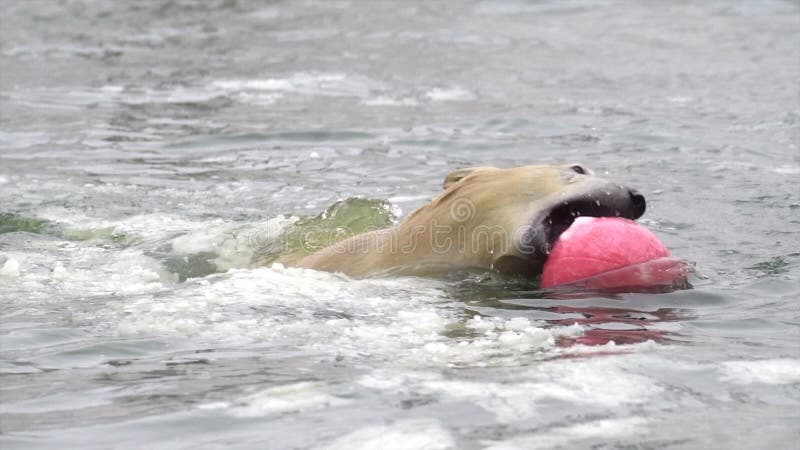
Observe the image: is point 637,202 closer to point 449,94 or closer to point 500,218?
point 500,218

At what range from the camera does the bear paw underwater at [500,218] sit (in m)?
4.63

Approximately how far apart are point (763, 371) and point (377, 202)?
2699 mm

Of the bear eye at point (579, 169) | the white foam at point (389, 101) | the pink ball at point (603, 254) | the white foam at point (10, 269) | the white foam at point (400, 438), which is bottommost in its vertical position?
the white foam at point (10, 269)

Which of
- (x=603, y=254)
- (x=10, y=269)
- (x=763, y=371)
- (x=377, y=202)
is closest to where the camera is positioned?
(x=763, y=371)

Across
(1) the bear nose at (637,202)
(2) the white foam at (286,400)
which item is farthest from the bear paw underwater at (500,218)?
(2) the white foam at (286,400)

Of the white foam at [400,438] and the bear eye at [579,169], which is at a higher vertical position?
the bear eye at [579,169]

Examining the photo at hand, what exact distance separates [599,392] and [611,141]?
5.37 m

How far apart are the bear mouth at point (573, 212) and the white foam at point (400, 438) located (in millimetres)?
1548

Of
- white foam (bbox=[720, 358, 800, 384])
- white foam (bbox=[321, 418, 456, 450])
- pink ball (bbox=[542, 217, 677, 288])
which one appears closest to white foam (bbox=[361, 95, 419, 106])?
pink ball (bbox=[542, 217, 677, 288])

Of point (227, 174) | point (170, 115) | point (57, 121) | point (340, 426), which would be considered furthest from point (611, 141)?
point (340, 426)

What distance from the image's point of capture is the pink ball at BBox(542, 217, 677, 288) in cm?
453

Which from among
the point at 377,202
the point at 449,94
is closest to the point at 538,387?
the point at 377,202

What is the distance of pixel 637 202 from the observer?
15.4 ft

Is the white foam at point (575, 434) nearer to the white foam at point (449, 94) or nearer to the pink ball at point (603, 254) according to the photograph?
the pink ball at point (603, 254)
